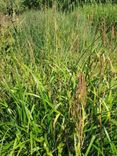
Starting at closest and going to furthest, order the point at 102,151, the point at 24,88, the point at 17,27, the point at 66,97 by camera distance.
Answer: the point at 102,151, the point at 66,97, the point at 24,88, the point at 17,27

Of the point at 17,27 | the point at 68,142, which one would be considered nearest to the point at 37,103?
the point at 68,142

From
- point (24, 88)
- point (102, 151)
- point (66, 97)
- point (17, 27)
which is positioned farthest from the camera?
point (17, 27)

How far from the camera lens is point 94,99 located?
321 centimetres

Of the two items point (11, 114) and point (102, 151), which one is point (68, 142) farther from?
point (11, 114)

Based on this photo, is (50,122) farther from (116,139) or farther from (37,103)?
(116,139)

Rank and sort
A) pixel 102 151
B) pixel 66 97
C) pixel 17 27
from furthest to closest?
pixel 17 27
pixel 66 97
pixel 102 151

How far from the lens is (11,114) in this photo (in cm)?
342

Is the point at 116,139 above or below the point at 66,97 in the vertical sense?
below

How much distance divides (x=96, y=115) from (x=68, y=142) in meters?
0.31

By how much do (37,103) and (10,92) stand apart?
0.26 m

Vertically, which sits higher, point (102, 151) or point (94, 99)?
point (94, 99)

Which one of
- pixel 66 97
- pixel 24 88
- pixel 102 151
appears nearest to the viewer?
pixel 102 151

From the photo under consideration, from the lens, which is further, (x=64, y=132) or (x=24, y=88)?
(x=24, y=88)

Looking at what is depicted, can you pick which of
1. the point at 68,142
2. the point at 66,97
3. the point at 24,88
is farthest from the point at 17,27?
the point at 68,142
